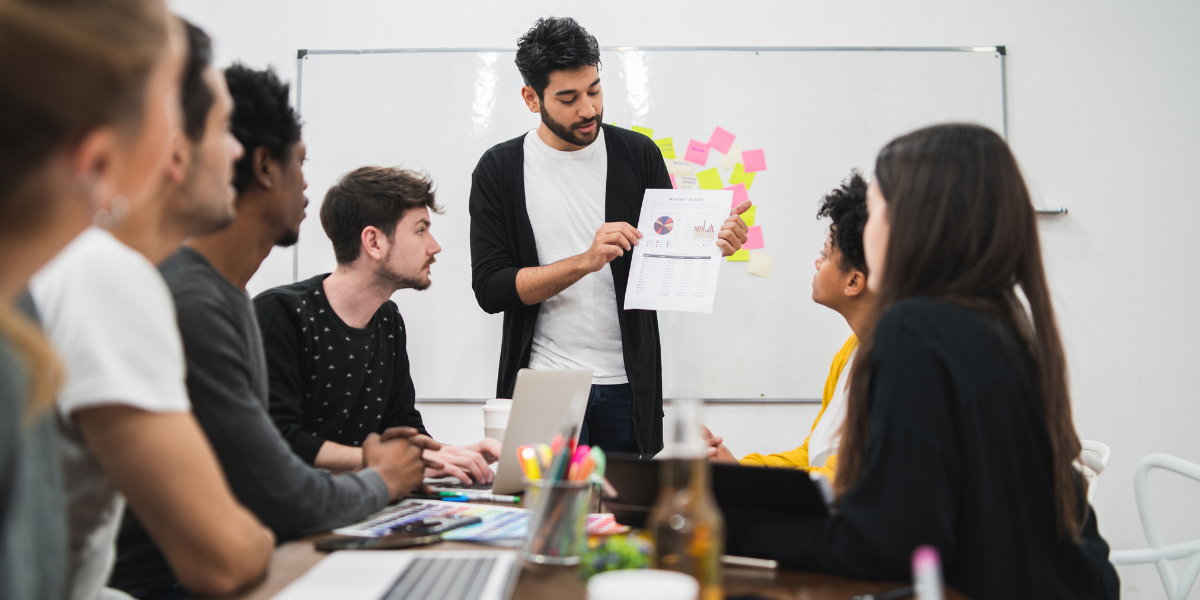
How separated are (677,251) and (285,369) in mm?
1109

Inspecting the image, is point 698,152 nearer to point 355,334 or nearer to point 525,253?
point 525,253

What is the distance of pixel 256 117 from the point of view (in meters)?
1.41

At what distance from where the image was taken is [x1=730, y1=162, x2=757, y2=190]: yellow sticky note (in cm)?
305

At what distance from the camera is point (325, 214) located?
2.08 m

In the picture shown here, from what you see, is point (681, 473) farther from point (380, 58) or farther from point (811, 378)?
point (380, 58)

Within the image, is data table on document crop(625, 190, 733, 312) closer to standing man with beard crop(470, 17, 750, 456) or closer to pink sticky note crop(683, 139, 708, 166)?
standing man with beard crop(470, 17, 750, 456)

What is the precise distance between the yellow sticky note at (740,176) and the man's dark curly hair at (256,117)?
196 centimetres

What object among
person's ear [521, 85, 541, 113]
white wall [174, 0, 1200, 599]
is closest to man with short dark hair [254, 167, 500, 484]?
person's ear [521, 85, 541, 113]

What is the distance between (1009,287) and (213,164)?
114 cm

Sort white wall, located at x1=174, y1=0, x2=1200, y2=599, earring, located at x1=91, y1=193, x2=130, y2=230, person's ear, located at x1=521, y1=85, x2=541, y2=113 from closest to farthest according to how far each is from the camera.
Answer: earring, located at x1=91, y1=193, x2=130, y2=230
person's ear, located at x1=521, y1=85, x2=541, y2=113
white wall, located at x1=174, y1=0, x2=1200, y2=599

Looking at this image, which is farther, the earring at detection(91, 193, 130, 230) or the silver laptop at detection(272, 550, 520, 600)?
the silver laptop at detection(272, 550, 520, 600)

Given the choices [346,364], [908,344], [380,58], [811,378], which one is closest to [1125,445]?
[811,378]

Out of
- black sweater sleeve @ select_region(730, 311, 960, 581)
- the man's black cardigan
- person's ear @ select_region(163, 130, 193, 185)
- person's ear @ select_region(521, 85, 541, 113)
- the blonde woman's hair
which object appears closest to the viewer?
the blonde woman's hair

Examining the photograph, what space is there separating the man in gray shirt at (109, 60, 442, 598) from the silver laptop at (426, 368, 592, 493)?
0.17 metres
